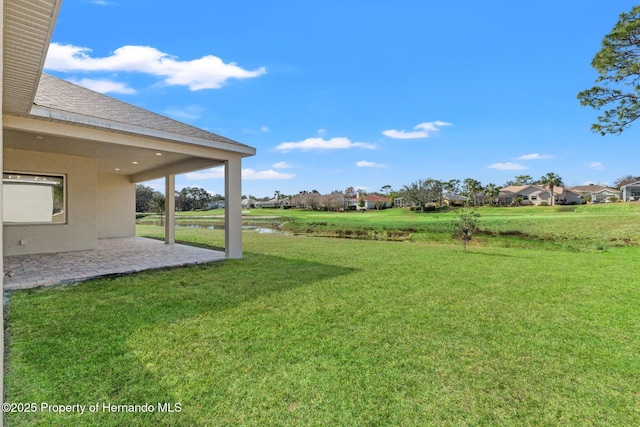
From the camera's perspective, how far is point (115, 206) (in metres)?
14.0

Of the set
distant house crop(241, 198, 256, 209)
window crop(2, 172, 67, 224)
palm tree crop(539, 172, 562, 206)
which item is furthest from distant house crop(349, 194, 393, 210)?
window crop(2, 172, 67, 224)

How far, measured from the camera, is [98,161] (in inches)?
412

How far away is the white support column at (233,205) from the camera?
336 inches

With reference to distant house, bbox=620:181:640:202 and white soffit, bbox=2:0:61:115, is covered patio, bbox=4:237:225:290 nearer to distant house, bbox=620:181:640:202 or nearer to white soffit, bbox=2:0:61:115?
white soffit, bbox=2:0:61:115

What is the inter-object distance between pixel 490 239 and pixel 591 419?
1485 centimetres

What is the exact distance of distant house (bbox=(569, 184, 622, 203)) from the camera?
45.5m

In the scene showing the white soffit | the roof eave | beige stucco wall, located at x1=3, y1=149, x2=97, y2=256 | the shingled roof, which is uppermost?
the shingled roof

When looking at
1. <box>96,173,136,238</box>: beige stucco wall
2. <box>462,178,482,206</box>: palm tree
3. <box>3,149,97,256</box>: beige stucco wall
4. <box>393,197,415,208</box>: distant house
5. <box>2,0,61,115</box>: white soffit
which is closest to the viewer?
<box>2,0,61,115</box>: white soffit

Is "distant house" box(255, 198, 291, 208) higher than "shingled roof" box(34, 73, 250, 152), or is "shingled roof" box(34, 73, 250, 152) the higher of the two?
"shingled roof" box(34, 73, 250, 152)

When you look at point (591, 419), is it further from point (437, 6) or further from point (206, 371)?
point (437, 6)

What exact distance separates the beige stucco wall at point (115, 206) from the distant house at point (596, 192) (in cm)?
5899

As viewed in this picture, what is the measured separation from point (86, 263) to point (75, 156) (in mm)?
4143

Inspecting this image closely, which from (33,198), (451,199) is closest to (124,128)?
(33,198)

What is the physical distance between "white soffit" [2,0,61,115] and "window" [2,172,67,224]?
18.9 feet
